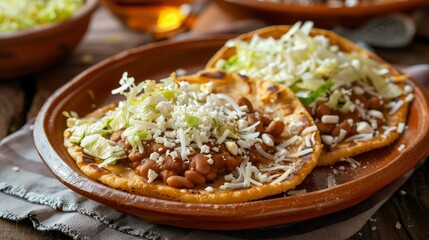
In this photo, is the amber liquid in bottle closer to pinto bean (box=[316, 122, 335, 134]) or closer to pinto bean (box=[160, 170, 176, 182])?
pinto bean (box=[316, 122, 335, 134])

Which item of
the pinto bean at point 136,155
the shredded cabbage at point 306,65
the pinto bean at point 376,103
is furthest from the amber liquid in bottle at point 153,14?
the pinto bean at point 136,155

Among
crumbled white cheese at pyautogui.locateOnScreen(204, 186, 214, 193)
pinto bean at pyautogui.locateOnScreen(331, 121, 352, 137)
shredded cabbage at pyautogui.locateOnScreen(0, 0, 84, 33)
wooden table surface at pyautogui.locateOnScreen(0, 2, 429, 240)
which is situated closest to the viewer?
crumbled white cheese at pyautogui.locateOnScreen(204, 186, 214, 193)

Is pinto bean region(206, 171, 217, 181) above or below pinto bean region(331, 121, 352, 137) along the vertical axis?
above

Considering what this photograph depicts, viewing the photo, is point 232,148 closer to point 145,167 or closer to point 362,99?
point 145,167

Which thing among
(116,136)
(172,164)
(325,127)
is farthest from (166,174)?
(325,127)

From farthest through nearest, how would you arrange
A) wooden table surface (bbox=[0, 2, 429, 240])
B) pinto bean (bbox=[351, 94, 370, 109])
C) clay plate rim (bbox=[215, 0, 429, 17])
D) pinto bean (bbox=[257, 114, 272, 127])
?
clay plate rim (bbox=[215, 0, 429, 17]) < pinto bean (bbox=[351, 94, 370, 109]) < pinto bean (bbox=[257, 114, 272, 127]) < wooden table surface (bbox=[0, 2, 429, 240])

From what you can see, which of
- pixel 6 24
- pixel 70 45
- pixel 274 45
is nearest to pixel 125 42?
pixel 70 45

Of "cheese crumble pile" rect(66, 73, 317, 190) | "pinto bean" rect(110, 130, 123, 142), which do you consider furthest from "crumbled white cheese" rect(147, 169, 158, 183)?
"pinto bean" rect(110, 130, 123, 142)
